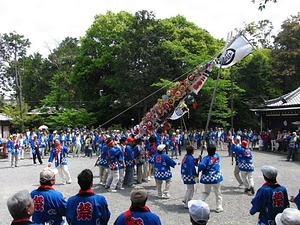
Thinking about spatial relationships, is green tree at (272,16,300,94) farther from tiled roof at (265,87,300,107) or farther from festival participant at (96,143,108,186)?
festival participant at (96,143,108,186)

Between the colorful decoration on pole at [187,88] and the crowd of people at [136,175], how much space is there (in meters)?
0.72

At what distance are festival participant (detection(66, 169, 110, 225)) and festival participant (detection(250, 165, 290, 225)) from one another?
2.54 meters

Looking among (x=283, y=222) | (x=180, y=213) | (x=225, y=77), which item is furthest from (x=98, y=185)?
(x=225, y=77)

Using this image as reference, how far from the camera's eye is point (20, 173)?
618 inches

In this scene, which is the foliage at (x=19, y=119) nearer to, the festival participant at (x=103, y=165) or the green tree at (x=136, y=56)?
the green tree at (x=136, y=56)

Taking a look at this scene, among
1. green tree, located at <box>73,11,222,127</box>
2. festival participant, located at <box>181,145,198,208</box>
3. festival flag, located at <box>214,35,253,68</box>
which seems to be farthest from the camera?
green tree, located at <box>73,11,222,127</box>

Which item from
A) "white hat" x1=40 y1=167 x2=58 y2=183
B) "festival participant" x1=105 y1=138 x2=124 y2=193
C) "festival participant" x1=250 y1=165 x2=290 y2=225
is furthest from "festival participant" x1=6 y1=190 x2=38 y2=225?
"festival participant" x1=105 y1=138 x2=124 y2=193

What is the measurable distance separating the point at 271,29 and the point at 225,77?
21242 millimetres

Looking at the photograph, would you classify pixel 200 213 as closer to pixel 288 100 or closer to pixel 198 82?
pixel 198 82

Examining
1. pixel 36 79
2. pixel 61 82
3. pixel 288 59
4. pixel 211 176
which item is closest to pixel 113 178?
pixel 211 176

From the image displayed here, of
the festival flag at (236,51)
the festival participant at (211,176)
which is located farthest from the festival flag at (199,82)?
the festival participant at (211,176)

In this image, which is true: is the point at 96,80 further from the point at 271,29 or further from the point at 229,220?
the point at 229,220

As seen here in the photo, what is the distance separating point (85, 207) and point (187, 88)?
7995 mm

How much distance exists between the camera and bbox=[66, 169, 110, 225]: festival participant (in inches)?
180
